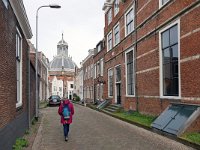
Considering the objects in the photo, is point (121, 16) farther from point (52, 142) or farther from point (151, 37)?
point (52, 142)

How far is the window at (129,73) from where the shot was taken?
20564 millimetres

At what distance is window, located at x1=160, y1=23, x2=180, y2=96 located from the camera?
43.7 ft

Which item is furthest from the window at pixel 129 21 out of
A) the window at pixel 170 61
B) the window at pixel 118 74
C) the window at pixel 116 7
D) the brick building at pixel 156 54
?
the window at pixel 170 61

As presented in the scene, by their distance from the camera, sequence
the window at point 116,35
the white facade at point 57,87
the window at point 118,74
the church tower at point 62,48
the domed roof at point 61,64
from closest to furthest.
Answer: the window at point 118,74 → the window at point 116,35 → the white facade at point 57,87 → the domed roof at point 61,64 → the church tower at point 62,48

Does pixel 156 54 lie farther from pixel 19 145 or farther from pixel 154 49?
pixel 19 145

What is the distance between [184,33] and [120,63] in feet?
38.6

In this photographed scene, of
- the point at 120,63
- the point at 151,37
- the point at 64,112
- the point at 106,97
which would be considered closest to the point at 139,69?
the point at 151,37

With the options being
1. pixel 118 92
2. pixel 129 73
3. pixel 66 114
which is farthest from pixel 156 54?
pixel 118 92

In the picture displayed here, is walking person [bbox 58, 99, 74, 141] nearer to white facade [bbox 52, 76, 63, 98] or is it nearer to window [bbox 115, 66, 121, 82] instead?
window [bbox 115, 66, 121, 82]

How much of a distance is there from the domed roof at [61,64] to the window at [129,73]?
7940 centimetres

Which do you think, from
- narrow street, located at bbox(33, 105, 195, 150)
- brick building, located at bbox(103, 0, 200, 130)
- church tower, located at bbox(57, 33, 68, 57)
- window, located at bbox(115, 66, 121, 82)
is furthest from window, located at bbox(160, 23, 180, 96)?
church tower, located at bbox(57, 33, 68, 57)

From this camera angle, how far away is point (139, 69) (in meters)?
18.7

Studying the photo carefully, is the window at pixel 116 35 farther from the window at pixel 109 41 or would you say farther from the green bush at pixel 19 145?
the green bush at pixel 19 145

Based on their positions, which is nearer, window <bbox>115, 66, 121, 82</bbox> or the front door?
window <bbox>115, 66, 121, 82</bbox>
